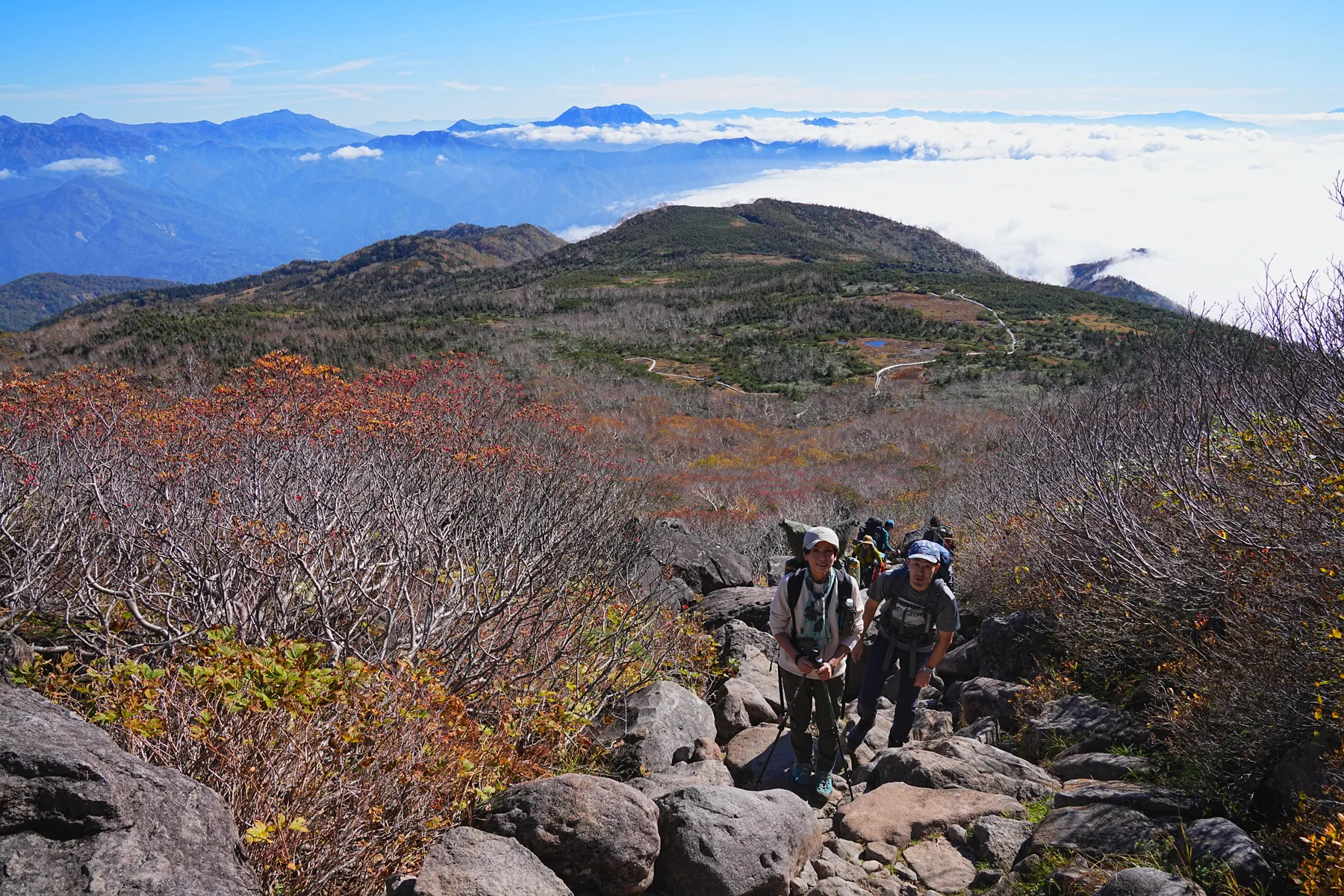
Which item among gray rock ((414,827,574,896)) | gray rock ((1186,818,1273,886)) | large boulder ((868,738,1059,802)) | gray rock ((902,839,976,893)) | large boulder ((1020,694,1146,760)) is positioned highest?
gray rock ((414,827,574,896))

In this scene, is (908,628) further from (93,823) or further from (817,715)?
(93,823)

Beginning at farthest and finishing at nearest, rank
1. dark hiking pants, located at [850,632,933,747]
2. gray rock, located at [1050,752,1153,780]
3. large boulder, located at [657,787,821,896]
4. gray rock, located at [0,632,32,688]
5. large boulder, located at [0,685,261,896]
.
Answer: dark hiking pants, located at [850,632,933,747] → gray rock, located at [1050,752,1153,780] → gray rock, located at [0,632,32,688] → large boulder, located at [657,787,821,896] → large boulder, located at [0,685,261,896]

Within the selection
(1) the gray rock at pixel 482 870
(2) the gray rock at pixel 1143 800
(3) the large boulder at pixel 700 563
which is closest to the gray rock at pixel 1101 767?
(2) the gray rock at pixel 1143 800

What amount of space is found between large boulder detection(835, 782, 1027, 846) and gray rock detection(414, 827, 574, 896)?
197 cm

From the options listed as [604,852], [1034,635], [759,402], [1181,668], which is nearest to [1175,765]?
[1181,668]

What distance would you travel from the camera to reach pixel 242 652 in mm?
3887

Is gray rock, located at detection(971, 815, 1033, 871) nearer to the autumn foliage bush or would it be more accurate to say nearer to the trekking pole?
the trekking pole

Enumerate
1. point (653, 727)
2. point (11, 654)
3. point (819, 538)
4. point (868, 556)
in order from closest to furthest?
point (11, 654)
point (819, 538)
point (653, 727)
point (868, 556)

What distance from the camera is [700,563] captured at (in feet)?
38.1

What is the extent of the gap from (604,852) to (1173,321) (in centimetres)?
7360

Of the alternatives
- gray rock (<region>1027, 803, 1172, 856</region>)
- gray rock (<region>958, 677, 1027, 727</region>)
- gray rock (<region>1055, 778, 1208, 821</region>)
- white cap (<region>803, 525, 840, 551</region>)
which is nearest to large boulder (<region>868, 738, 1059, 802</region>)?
gray rock (<region>1055, 778, 1208, 821</region>)

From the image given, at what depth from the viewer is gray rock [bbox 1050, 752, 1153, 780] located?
482cm

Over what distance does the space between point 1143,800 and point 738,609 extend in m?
5.93

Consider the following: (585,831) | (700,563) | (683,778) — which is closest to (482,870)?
(585,831)
